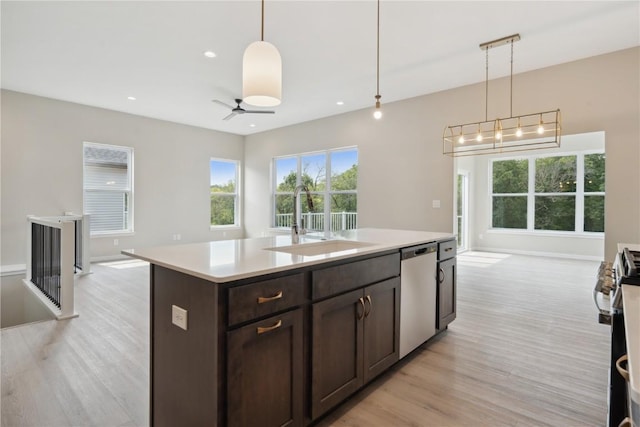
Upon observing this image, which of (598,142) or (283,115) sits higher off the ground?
(283,115)

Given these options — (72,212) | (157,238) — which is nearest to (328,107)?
(157,238)

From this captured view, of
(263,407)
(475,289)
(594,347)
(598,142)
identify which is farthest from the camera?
(598,142)

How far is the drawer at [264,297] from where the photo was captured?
1312mm

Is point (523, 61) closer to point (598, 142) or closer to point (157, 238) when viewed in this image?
point (598, 142)

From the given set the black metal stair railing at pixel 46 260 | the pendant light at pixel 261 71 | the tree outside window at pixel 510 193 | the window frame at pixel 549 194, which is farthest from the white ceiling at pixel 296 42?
the tree outside window at pixel 510 193

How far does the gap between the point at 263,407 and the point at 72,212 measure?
20.8 ft

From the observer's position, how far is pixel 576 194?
7148 mm

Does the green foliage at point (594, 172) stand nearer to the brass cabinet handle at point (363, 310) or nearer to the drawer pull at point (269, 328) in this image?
the brass cabinet handle at point (363, 310)

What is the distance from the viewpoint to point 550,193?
7.47 m

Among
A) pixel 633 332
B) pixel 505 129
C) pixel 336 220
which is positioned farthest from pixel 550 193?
pixel 633 332

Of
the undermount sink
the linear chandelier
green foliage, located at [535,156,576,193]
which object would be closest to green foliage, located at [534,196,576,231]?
green foliage, located at [535,156,576,193]

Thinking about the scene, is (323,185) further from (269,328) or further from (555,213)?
(269,328)

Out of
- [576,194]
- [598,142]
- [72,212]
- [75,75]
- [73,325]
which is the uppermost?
[75,75]

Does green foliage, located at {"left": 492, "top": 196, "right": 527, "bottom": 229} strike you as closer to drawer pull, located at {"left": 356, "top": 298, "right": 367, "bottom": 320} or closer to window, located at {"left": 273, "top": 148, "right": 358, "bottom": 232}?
window, located at {"left": 273, "top": 148, "right": 358, "bottom": 232}
